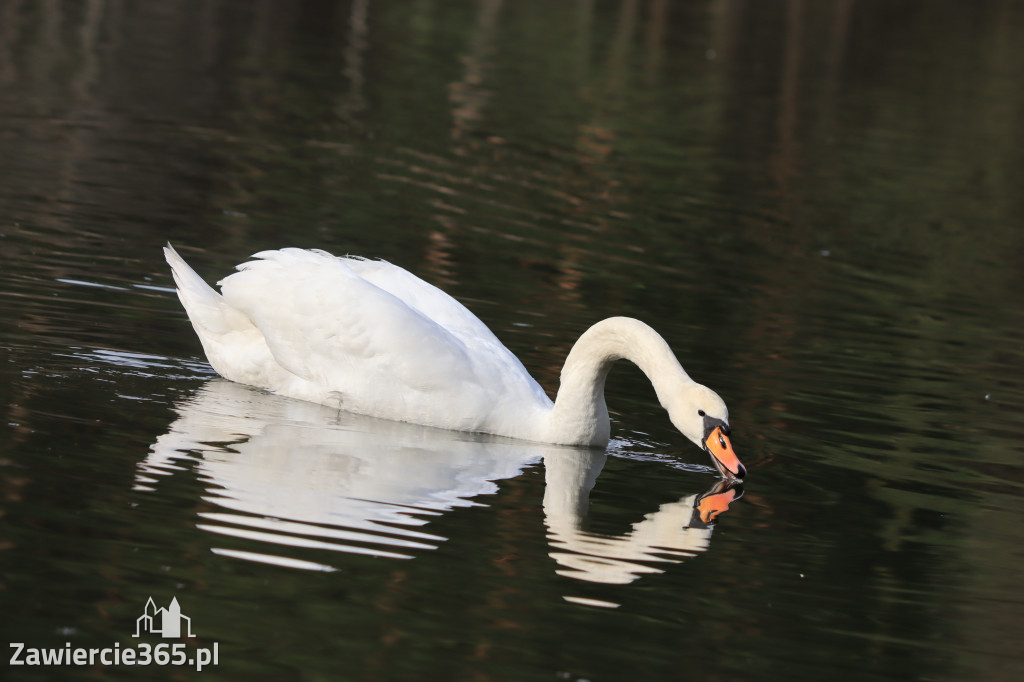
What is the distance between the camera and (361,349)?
1002 cm

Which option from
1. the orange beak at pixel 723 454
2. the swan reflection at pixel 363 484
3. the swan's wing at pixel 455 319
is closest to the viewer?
the swan reflection at pixel 363 484

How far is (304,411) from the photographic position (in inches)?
400

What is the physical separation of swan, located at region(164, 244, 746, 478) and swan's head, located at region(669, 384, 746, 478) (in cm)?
25

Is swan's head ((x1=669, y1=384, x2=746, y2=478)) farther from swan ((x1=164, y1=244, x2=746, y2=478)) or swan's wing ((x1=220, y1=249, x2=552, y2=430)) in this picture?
swan's wing ((x1=220, y1=249, x2=552, y2=430))

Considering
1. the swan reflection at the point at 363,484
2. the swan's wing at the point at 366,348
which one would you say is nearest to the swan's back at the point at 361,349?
the swan's wing at the point at 366,348

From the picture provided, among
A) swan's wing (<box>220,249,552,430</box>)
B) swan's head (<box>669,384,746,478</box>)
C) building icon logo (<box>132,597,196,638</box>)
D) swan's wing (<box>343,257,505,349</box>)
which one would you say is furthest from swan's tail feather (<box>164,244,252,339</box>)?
building icon logo (<box>132,597,196,638</box>)

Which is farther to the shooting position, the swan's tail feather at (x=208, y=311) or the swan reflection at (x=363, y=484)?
the swan's tail feather at (x=208, y=311)

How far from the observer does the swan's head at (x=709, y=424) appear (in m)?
8.97

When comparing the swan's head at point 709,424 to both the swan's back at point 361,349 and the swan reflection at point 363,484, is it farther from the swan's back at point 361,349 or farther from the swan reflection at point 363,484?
the swan's back at point 361,349

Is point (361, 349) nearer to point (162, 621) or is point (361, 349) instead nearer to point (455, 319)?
point (455, 319)

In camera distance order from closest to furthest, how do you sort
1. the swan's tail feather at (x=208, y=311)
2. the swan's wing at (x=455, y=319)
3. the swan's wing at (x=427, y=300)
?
the swan's wing at (x=455, y=319) → the swan's wing at (x=427, y=300) → the swan's tail feather at (x=208, y=311)

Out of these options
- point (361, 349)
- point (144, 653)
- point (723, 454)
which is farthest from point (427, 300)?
point (144, 653)

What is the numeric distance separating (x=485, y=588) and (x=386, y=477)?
67.3 inches

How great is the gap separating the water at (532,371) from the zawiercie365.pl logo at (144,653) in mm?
59
